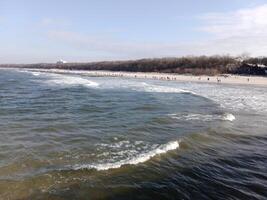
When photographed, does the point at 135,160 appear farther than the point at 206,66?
No

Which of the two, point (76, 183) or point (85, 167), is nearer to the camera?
point (76, 183)

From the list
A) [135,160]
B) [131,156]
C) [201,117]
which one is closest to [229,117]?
[201,117]

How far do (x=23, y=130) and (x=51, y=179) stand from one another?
21.1ft

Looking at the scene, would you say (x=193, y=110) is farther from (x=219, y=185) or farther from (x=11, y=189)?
(x=11, y=189)

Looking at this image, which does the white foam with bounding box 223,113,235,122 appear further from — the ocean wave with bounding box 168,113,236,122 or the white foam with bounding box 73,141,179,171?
the white foam with bounding box 73,141,179,171

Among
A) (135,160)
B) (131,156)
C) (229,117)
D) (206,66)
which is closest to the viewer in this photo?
(135,160)

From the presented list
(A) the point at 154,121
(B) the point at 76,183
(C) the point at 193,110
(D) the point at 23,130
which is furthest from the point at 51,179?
(C) the point at 193,110

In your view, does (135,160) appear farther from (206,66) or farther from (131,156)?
(206,66)

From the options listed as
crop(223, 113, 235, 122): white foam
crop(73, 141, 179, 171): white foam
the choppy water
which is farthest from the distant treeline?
crop(73, 141, 179, 171): white foam

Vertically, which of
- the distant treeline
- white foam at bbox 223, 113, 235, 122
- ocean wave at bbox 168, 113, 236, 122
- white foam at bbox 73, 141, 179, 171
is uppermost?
the distant treeline

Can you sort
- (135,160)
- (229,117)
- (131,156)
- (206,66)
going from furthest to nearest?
(206,66) → (229,117) → (131,156) → (135,160)

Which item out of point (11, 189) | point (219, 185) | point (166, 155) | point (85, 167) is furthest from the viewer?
point (166, 155)

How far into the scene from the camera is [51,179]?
9406 millimetres

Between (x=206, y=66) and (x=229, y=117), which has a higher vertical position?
(x=206, y=66)
